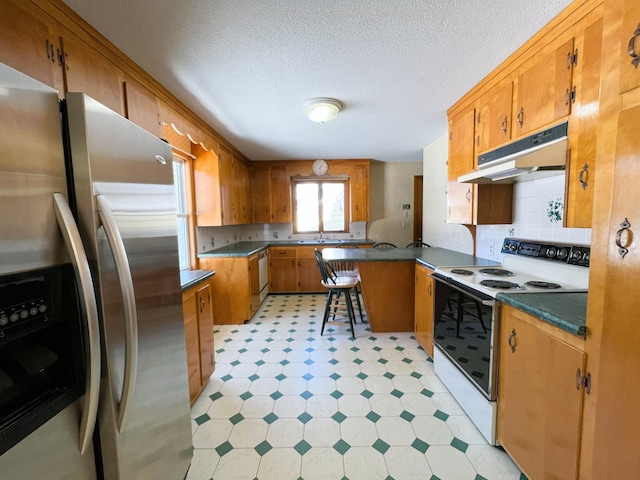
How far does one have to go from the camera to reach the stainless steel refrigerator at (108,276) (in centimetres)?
63

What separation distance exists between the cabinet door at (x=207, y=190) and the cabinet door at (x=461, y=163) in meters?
2.68

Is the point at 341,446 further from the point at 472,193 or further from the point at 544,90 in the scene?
the point at 544,90

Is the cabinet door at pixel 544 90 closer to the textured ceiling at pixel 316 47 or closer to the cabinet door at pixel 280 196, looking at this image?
the textured ceiling at pixel 316 47

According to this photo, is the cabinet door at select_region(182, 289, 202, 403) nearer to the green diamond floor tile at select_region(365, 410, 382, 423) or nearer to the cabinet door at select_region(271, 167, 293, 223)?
the green diamond floor tile at select_region(365, 410, 382, 423)

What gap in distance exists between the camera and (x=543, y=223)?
75.5 inches

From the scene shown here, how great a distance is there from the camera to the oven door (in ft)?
4.92

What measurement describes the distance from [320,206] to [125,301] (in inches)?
175

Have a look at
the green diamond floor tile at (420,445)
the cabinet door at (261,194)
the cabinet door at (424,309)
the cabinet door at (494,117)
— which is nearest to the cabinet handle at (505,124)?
the cabinet door at (494,117)

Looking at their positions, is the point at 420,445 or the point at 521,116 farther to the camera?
the point at 521,116

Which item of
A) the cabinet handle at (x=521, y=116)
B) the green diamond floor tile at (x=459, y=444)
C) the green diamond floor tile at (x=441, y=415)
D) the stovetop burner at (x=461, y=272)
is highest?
the cabinet handle at (x=521, y=116)

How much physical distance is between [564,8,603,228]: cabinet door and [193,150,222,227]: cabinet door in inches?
128

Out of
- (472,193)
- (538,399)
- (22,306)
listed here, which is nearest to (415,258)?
(472,193)

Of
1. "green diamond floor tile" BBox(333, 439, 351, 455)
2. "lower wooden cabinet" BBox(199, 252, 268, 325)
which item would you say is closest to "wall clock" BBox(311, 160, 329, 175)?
"lower wooden cabinet" BBox(199, 252, 268, 325)

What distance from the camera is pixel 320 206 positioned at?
508cm
